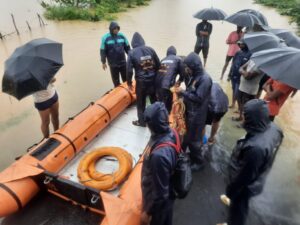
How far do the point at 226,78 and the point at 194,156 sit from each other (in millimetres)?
3584

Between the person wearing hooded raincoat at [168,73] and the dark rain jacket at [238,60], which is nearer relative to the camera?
the person wearing hooded raincoat at [168,73]

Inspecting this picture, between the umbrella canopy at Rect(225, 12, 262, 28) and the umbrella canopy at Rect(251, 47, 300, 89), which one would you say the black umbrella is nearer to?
the umbrella canopy at Rect(251, 47, 300, 89)

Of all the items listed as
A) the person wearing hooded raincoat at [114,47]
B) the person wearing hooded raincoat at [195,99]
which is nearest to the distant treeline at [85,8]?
the person wearing hooded raincoat at [114,47]

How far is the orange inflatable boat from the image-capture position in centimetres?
248

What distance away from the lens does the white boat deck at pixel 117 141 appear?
3.30 m

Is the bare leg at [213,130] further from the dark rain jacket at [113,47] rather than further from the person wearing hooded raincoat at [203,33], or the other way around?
the person wearing hooded raincoat at [203,33]

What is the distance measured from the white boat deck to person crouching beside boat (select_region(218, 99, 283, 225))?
1612 millimetres

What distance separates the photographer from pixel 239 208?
230 cm

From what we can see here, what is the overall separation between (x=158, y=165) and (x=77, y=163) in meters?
1.99

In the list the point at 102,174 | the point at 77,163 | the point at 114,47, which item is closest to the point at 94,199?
the point at 102,174

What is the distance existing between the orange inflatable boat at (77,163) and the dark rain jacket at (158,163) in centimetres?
60

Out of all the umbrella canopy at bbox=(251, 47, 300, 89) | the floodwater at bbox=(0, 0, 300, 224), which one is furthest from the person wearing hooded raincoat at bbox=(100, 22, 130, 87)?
the umbrella canopy at bbox=(251, 47, 300, 89)

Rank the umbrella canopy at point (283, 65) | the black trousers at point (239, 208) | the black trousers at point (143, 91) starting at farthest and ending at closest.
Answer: the black trousers at point (143, 91)
the umbrella canopy at point (283, 65)
the black trousers at point (239, 208)

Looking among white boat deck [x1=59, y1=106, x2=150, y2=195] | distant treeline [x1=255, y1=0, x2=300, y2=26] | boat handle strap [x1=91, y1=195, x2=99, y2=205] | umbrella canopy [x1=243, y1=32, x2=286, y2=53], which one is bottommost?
distant treeline [x1=255, y1=0, x2=300, y2=26]
